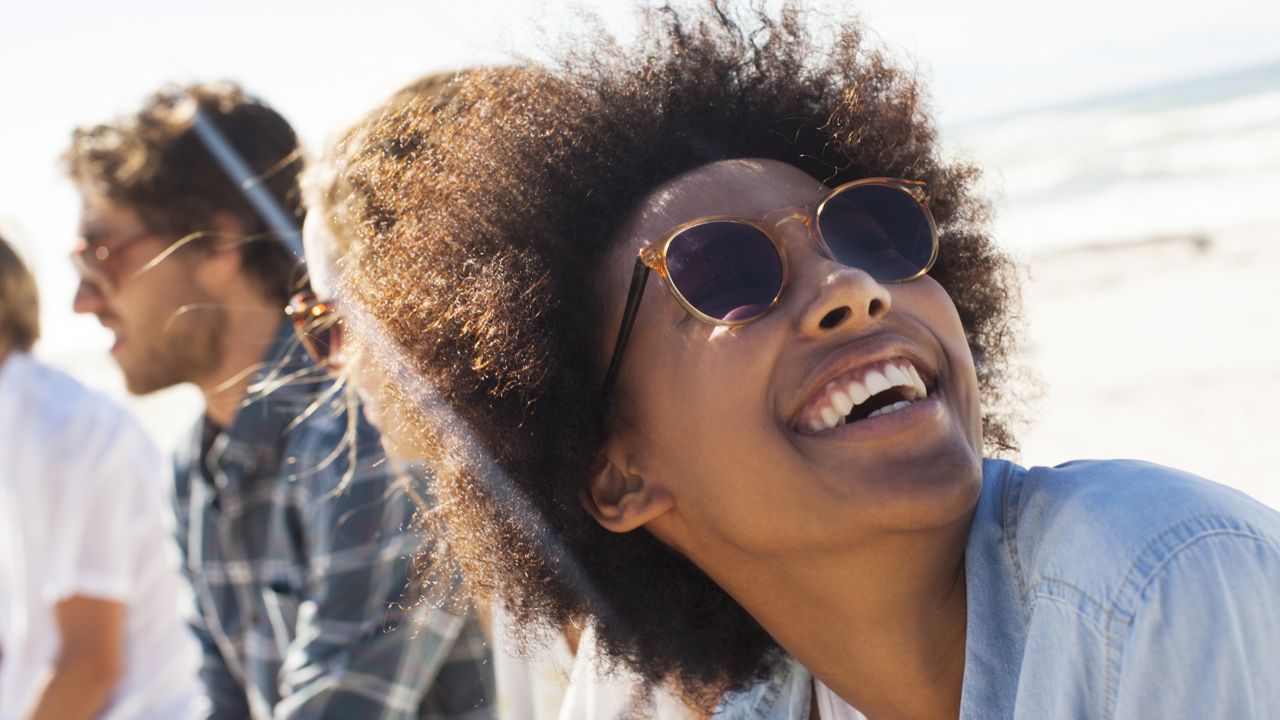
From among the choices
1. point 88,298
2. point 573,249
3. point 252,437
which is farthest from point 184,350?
point 573,249

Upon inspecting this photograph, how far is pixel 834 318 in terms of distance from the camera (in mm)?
2043

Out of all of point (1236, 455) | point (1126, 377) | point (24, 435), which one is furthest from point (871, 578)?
point (1126, 377)

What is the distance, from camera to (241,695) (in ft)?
13.3

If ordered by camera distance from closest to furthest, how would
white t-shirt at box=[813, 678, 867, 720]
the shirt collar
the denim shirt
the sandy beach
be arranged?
the denim shirt < white t-shirt at box=[813, 678, 867, 720] < the shirt collar < the sandy beach

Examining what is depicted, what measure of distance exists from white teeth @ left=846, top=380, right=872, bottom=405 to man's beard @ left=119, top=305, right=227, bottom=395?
2.96m

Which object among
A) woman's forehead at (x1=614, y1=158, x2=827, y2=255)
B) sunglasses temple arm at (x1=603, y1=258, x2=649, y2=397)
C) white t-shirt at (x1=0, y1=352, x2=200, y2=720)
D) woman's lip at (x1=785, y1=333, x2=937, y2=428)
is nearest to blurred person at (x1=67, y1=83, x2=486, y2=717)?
white t-shirt at (x1=0, y1=352, x2=200, y2=720)

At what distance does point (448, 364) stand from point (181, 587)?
2.70 m

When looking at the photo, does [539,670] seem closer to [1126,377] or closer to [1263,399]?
[1263,399]

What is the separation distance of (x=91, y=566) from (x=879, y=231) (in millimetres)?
3329

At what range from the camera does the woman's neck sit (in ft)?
6.85

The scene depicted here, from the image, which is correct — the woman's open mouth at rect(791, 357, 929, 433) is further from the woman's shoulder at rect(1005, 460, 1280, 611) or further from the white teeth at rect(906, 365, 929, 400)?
the woman's shoulder at rect(1005, 460, 1280, 611)

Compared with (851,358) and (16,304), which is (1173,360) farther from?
(851,358)

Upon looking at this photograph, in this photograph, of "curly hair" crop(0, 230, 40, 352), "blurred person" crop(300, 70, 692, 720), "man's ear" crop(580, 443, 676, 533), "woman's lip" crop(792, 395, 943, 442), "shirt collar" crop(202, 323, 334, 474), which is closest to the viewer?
"woman's lip" crop(792, 395, 943, 442)

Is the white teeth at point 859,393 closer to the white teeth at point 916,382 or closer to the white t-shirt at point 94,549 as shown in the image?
the white teeth at point 916,382
